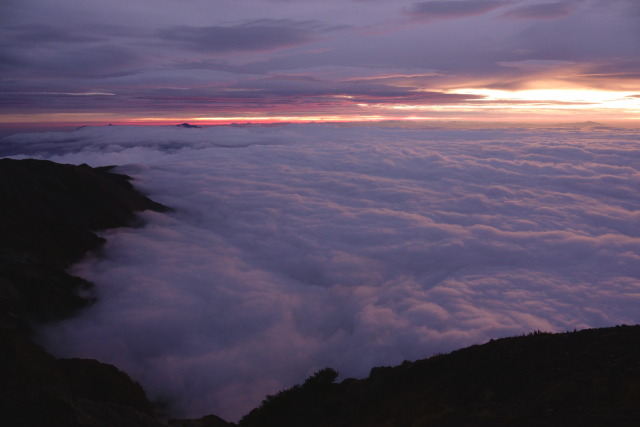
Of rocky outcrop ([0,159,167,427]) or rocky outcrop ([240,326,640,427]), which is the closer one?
rocky outcrop ([240,326,640,427])

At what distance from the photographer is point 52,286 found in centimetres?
5125

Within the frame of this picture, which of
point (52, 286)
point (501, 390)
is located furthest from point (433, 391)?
point (52, 286)

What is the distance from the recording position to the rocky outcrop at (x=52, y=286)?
1792 cm

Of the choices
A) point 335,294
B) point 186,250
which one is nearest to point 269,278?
point 335,294

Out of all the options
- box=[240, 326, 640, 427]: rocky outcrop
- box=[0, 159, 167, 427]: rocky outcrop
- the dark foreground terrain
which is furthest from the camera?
box=[0, 159, 167, 427]: rocky outcrop

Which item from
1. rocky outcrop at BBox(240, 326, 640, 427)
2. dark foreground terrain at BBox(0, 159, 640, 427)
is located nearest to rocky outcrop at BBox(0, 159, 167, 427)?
dark foreground terrain at BBox(0, 159, 640, 427)

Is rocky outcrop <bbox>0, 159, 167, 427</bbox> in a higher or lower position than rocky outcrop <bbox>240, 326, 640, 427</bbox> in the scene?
lower

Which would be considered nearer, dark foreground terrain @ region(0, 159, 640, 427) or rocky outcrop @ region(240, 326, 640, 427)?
rocky outcrop @ region(240, 326, 640, 427)

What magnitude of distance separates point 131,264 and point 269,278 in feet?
80.4

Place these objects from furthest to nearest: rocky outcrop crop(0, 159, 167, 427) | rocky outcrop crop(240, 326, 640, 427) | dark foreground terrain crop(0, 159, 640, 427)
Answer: rocky outcrop crop(0, 159, 167, 427)
dark foreground terrain crop(0, 159, 640, 427)
rocky outcrop crop(240, 326, 640, 427)

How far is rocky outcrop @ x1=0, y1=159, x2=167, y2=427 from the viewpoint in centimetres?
1792

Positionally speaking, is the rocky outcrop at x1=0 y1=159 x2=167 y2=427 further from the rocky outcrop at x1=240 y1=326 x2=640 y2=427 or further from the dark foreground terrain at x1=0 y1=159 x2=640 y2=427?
the rocky outcrop at x1=240 y1=326 x2=640 y2=427

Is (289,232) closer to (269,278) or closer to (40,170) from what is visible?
(269,278)

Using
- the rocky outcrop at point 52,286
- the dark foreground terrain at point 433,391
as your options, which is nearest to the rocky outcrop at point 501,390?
the dark foreground terrain at point 433,391
